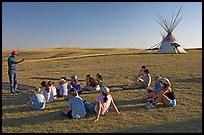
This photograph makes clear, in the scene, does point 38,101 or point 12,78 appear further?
point 12,78

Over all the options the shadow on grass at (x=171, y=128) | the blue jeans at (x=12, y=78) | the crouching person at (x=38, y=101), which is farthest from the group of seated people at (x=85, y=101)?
the blue jeans at (x=12, y=78)

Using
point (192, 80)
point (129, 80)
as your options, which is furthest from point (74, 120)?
point (192, 80)

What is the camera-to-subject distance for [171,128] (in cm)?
514

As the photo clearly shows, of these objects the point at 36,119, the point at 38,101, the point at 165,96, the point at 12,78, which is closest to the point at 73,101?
the point at 36,119

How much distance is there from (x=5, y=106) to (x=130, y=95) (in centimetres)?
424

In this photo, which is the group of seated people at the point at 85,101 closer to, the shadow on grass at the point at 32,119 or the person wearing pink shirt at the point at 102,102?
the person wearing pink shirt at the point at 102,102

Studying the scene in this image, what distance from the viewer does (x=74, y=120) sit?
568 cm

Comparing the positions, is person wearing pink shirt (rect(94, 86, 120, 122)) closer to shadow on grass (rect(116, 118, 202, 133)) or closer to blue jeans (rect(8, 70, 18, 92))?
shadow on grass (rect(116, 118, 202, 133))

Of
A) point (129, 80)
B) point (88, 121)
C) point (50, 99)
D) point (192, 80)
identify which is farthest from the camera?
point (129, 80)

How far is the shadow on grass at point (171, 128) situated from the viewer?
500 cm

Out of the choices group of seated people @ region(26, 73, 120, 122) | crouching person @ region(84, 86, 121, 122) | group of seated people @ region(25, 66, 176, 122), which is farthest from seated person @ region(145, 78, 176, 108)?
crouching person @ region(84, 86, 121, 122)

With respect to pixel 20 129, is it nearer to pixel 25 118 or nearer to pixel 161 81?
pixel 25 118

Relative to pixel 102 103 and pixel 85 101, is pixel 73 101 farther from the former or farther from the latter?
pixel 85 101

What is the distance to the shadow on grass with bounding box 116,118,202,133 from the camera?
5.00 m
